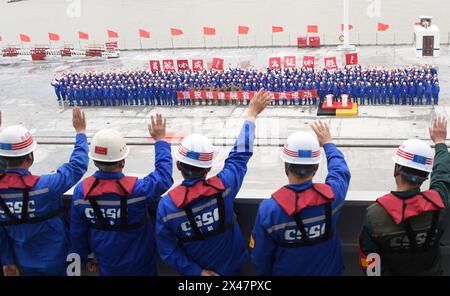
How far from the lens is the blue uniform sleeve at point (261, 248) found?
8.82 feet

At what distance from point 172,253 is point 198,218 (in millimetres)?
269

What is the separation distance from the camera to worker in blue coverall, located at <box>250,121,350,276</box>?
2615mm

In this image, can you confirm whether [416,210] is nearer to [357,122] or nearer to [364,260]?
[364,260]

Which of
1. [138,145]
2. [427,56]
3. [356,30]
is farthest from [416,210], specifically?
[356,30]

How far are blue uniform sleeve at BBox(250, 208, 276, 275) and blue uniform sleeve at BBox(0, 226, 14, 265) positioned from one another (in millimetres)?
1643

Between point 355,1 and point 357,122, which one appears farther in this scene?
point 355,1

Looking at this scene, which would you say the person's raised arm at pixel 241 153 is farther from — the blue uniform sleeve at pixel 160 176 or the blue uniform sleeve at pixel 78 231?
the blue uniform sleeve at pixel 78 231

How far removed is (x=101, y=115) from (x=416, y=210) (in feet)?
58.5

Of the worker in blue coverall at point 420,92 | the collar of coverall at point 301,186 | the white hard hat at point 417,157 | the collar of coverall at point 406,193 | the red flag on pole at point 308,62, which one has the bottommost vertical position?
the worker in blue coverall at point 420,92

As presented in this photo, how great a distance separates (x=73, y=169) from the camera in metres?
3.35

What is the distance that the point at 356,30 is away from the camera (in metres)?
36.0

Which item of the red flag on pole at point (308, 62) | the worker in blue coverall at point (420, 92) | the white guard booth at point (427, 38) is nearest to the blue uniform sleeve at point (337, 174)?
the worker in blue coverall at point (420, 92)

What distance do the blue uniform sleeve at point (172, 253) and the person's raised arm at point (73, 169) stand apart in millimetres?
785

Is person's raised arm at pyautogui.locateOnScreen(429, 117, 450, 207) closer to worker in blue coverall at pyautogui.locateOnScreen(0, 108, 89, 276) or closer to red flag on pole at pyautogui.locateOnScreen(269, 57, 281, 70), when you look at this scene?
worker in blue coverall at pyautogui.locateOnScreen(0, 108, 89, 276)
